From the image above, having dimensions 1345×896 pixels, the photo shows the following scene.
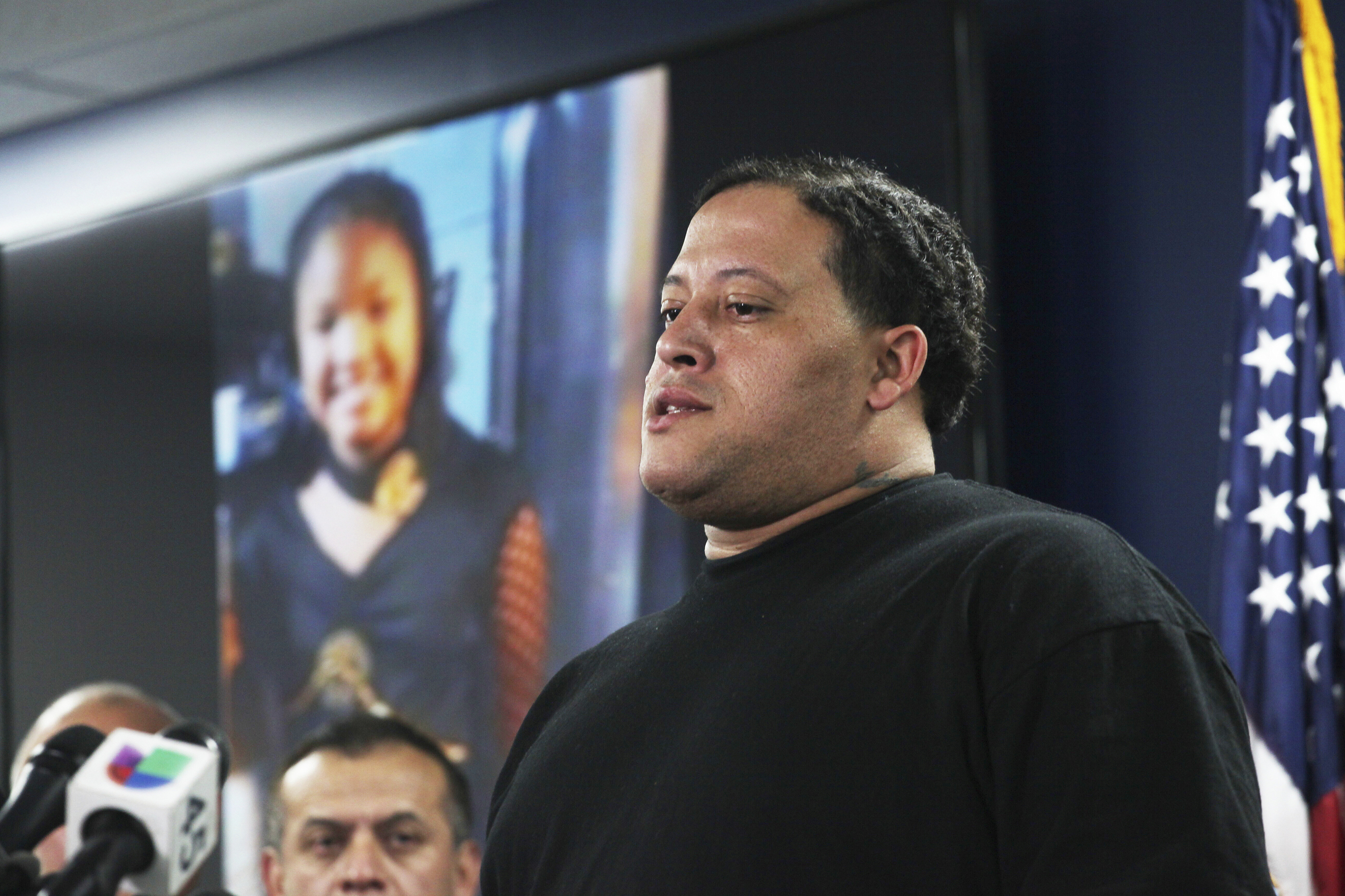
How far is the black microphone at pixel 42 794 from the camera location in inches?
36.2

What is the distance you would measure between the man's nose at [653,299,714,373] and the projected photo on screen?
1.64m

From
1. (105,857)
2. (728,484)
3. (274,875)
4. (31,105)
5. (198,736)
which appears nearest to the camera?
(105,857)

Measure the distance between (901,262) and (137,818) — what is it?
83 cm

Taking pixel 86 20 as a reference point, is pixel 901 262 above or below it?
below

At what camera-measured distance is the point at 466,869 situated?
2596mm

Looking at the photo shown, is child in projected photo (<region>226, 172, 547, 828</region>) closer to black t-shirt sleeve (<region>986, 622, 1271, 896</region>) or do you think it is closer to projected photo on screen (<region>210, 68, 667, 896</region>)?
projected photo on screen (<region>210, 68, 667, 896</region>)

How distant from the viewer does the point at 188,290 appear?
3.85 meters

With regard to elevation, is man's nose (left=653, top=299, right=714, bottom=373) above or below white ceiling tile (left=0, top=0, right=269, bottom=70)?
below

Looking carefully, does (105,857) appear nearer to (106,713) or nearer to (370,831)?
(370,831)

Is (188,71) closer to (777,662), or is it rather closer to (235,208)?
(235,208)

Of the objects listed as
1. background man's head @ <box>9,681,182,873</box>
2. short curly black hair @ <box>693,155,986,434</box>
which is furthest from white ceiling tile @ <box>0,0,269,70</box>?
short curly black hair @ <box>693,155,986,434</box>

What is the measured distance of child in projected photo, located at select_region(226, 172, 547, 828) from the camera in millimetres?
3211

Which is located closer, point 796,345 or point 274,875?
point 796,345

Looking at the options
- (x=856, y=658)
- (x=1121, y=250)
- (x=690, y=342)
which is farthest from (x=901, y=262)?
(x=1121, y=250)
